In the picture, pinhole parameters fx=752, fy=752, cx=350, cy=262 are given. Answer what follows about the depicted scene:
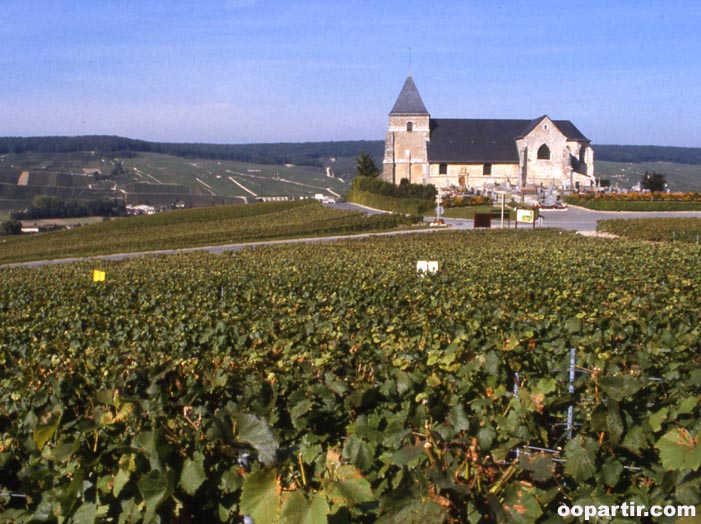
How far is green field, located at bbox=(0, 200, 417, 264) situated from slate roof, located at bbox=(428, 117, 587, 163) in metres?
13.0

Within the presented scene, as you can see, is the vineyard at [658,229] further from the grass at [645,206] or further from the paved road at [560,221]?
the grass at [645,206]

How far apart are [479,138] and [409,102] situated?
7161mm

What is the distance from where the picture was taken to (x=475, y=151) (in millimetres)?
67312

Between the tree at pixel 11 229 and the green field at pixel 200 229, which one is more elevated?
the green field at pixel 200 229

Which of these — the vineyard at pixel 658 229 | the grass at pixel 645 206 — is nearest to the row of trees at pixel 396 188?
the grass at pixel 645 206

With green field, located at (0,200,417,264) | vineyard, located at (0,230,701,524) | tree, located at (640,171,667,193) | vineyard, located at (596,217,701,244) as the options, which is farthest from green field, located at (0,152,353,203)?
vineyard, located at (0,230,701,524)

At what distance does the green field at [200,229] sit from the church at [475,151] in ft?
33.5

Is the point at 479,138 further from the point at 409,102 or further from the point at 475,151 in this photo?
the point at 409,102

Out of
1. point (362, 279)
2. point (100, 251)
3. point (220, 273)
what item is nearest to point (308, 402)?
point (362, 279)

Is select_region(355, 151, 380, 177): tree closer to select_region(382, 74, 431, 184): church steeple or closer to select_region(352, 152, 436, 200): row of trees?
select_region(382, 74, 431, 184): church steeple

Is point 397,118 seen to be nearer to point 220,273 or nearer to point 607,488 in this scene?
point 220,273

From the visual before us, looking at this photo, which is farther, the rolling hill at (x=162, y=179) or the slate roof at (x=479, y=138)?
the rolling hill at (x=162, y=179)

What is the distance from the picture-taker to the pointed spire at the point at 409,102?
67625 mm

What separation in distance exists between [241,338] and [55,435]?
3.01m
